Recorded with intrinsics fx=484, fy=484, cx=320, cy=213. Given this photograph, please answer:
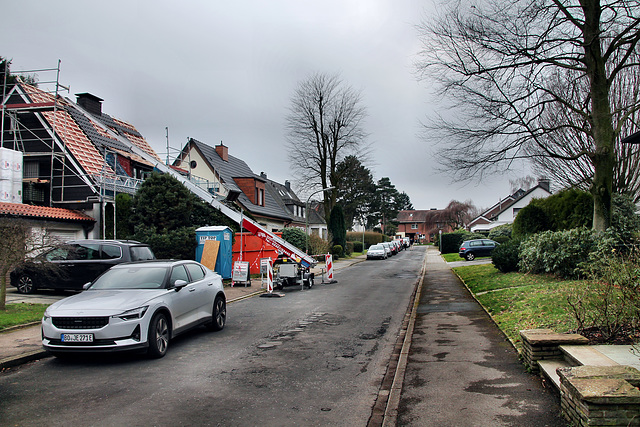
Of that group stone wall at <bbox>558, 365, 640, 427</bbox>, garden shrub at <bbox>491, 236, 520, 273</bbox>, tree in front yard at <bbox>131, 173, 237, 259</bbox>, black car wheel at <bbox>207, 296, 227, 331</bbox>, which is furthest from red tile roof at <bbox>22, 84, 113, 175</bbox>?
stone wall at <bbox>558, 365, 640, 427</bbox>

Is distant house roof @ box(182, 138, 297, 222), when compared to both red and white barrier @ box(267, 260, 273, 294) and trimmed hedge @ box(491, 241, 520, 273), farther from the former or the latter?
trimmed hedge @ box(491, 241, 520, 273)

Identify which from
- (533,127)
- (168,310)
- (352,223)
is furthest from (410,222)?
(168,310)

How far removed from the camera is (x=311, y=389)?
19.7 ft

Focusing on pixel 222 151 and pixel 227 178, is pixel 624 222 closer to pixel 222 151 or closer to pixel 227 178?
pixel 227 178

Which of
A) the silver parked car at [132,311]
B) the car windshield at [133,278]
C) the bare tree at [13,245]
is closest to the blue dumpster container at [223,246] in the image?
the bare tree at [13,245]

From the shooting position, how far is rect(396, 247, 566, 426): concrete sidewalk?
4820 millimetres

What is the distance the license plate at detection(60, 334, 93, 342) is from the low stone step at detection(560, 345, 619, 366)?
637cm

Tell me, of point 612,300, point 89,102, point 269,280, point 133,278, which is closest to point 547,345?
point 612,300

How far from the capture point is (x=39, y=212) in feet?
60.8

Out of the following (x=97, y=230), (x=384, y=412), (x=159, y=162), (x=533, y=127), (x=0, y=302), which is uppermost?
(x=159, y=162)

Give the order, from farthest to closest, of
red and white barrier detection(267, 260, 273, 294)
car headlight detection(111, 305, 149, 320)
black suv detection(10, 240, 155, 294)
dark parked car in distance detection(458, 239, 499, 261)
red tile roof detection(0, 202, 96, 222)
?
1. dark parked car in distance detection(458, 239, 499, 261)
2. red and white barrier detection(267, 260, 273, 294)
3. red tile roof detection(0, 202, 96, 222)
4. black suv detection(10, 240, 155, 294)
5. car headlight detection(111, 305, 149, 320)

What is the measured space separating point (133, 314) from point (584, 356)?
605 cm

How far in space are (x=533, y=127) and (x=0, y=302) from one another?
15.1m

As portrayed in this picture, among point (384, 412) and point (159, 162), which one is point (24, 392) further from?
point (159, 162)
